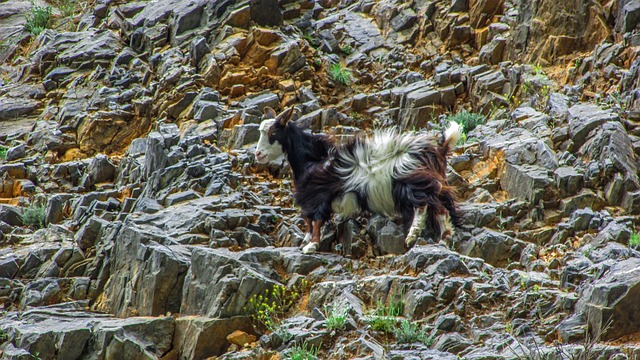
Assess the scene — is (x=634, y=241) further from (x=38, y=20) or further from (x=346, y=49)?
(x=38, y=20)

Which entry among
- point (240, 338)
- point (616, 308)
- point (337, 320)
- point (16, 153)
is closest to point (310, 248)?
point (240, 338)

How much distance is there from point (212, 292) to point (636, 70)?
6.90 metres

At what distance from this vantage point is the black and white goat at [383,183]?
866 centimetres

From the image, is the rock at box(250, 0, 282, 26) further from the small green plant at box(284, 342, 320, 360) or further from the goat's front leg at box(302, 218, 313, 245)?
the small green plant at box(284, 342, 320, 360)

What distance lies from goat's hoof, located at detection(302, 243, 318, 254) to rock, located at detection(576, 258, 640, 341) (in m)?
3.54

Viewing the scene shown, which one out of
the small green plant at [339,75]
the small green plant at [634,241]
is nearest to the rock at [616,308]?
the small green plant at [634,241]

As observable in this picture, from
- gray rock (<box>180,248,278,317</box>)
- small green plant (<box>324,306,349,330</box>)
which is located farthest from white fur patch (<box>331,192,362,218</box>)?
small green plant (<box>324,306,349,330</box>)

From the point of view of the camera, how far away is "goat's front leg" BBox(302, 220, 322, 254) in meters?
8.77

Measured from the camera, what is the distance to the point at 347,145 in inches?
365

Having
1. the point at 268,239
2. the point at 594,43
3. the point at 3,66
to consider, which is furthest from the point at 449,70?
the point at 3,66

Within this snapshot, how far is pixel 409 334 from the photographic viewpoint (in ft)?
21.8

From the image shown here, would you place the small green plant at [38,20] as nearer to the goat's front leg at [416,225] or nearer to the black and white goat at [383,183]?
the black and white goat at [383,183]

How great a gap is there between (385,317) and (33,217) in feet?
21.6

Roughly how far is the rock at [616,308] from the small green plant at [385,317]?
1785 millimetres
